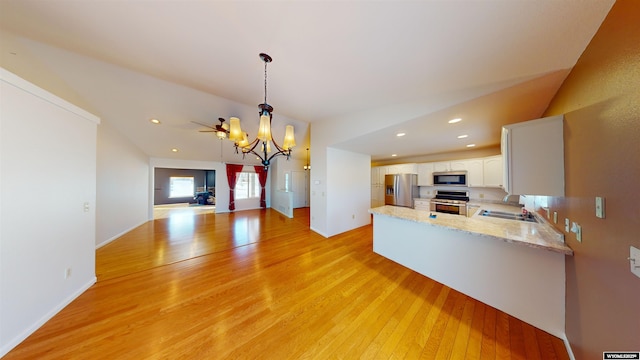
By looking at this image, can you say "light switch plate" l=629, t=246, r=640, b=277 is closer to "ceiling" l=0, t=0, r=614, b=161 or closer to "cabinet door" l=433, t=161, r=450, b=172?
"ceiling" l=0, t=0, r=614, b=161

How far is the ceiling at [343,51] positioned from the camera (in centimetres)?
111

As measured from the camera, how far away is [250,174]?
7613 mm

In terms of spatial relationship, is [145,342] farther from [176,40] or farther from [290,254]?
[176,40]

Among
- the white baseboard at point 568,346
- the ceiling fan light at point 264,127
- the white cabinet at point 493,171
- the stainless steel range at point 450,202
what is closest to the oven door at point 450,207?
the stainless steel range at point 450,202

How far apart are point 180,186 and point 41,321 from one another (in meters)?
10.1

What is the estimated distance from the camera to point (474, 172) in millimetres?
3990

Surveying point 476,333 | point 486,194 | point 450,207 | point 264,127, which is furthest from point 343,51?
Answer: point 486,194

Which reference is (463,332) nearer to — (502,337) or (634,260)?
(502,337)

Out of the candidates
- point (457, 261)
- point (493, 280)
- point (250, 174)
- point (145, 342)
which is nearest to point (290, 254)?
point (145, 342)

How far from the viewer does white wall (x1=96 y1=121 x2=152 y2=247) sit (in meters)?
3.50

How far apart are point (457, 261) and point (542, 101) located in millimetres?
2042

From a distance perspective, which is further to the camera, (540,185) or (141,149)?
(141,149)

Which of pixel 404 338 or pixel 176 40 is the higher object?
pixel 176 40

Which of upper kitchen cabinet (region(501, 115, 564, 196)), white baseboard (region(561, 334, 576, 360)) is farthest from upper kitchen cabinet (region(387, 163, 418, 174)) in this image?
white baseboard (region(561, 334, 576, 360))
